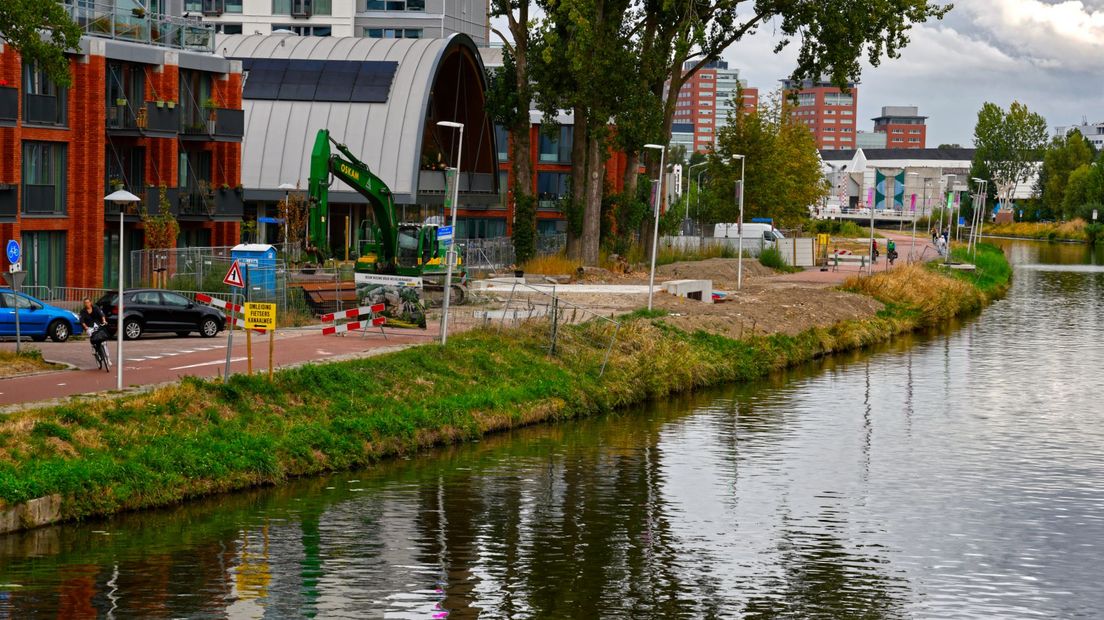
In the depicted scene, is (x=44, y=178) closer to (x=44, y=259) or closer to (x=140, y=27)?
(x=44, y=259)

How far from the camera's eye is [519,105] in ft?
224

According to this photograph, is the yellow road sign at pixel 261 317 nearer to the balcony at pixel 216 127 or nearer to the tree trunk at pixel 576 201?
the balcony at pixel 216 127

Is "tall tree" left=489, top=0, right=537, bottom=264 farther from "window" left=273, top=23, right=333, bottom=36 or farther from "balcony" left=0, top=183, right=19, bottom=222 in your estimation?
"window" left=273, top=23, right=333, bottom=36

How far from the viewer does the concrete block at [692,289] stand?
58594 millimetres

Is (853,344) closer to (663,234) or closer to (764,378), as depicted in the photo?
(764,378)

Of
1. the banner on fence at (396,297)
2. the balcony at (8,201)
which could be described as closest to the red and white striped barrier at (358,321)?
the banner on fence at (396,297)

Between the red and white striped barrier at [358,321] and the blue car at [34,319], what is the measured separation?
6.84 m

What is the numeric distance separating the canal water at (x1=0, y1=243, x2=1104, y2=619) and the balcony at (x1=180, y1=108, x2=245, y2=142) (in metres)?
27.6

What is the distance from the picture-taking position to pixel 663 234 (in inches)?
3292

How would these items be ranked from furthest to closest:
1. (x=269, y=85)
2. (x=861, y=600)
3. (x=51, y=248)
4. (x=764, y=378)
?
(x=269, y=85) → (x=51, y=248) → (x=764, y=378) → (x=861, y=600)

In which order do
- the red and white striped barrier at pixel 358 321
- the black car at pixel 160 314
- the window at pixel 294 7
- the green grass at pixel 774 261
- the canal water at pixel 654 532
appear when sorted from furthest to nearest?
the window at pixel 294 7
the green grass at pixel 774 261
the black car at pixel 160 314
the red and white striped barrier at pixel 358 321
the canal water at pixel 654 532

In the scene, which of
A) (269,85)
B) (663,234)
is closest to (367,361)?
(269,85)

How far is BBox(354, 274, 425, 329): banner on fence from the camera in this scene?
4494 cm

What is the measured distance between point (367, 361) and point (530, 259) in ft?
121
